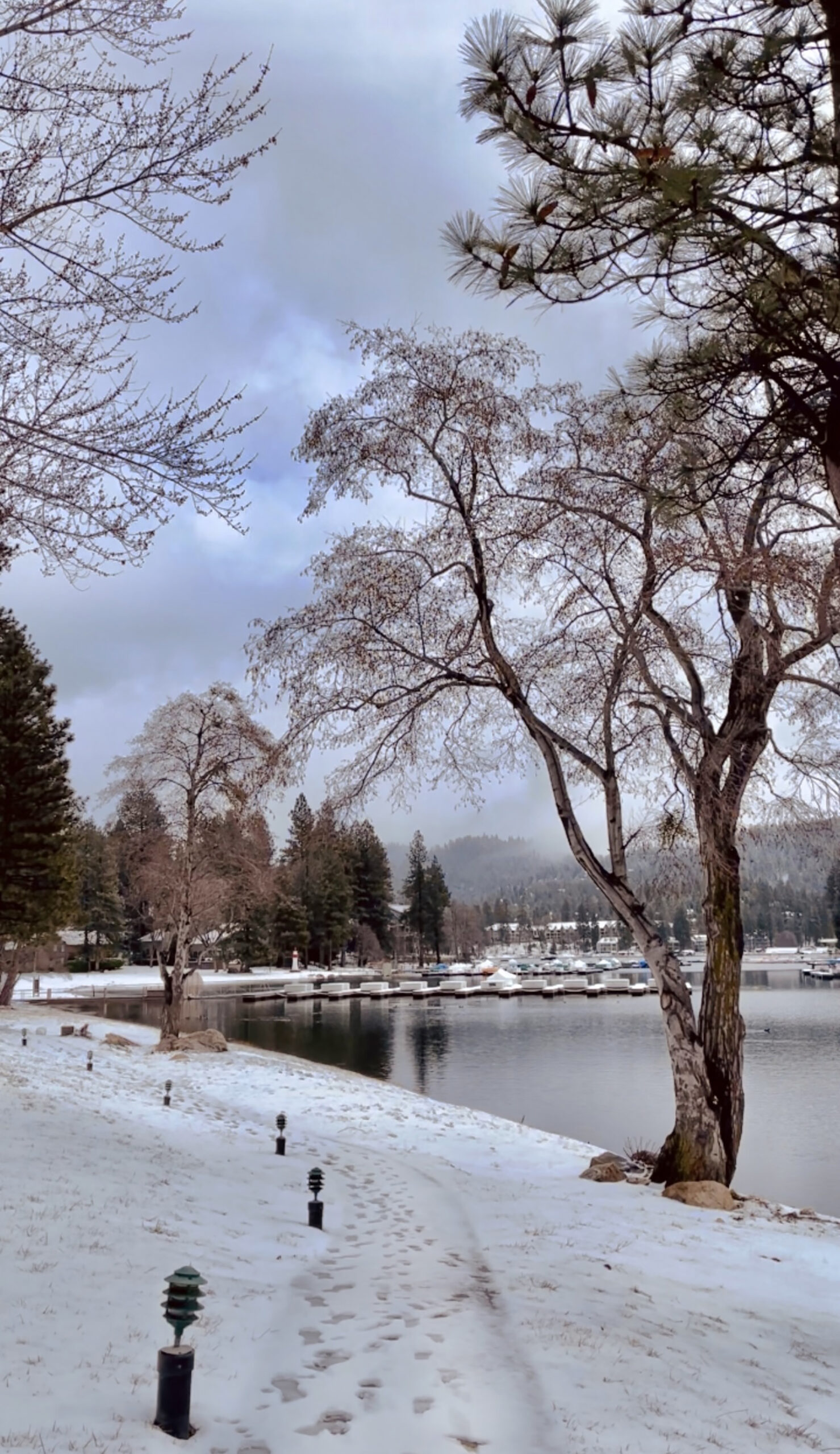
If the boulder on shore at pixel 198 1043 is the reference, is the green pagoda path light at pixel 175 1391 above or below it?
above

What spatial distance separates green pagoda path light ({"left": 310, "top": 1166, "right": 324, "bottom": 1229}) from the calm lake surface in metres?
8.90

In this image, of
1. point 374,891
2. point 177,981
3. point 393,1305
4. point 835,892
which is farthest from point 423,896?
point 393,1305

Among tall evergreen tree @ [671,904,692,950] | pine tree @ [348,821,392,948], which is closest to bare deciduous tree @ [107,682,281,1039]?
pine tree @ [348,821,392,948]

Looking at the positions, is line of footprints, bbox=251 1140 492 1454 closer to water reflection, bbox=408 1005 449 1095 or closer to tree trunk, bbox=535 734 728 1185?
tree trunk, bbox=535 734 728 1185

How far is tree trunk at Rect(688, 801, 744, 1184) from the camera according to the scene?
32.1ft

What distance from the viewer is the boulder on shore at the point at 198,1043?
20297mm

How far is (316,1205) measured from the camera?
737 cm

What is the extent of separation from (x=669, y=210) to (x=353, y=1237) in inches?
283

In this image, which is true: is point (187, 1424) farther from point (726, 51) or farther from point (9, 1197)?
point (726, 51)

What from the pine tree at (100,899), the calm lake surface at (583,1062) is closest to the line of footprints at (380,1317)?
the calm lake surface at (583,1062)

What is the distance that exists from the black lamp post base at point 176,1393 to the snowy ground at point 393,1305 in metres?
0.09

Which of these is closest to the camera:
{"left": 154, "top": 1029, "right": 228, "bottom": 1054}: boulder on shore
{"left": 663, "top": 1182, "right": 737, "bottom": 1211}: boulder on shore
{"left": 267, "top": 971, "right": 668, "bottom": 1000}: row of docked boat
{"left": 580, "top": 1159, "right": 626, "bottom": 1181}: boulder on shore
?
{"left": 663, "top": 1182, "right": 737, "bottom": 1211}: boulder on shore

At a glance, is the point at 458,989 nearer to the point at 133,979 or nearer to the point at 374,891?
the point at 374,891

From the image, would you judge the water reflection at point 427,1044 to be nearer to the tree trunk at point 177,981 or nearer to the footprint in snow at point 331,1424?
the tree trunk at point 177,981
